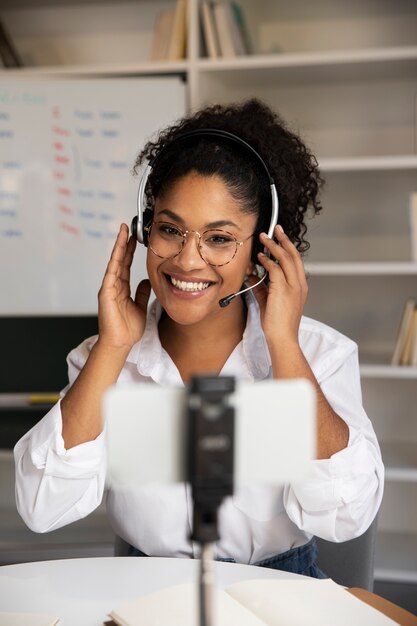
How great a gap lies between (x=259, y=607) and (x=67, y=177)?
212 centimetres

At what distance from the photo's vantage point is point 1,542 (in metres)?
2.93

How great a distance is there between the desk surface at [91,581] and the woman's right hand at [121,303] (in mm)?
385

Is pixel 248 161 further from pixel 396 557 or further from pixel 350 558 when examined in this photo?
pixel 396 557

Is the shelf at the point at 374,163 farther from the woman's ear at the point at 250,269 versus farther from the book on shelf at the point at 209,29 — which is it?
the woman's ear at the point at 250,269

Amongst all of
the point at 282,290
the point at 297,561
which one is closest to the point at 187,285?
the point at 282,290

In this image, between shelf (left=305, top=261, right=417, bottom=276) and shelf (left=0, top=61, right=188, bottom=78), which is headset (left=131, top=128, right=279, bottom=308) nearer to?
shelf (left=305, top=261, right=417, bottom=276)

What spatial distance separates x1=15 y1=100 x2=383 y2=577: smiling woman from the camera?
1271 mm

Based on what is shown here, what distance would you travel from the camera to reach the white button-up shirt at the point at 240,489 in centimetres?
125

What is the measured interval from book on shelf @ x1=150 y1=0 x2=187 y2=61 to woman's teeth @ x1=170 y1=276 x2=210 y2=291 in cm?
161

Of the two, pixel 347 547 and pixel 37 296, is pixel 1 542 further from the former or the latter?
pixel 347 547

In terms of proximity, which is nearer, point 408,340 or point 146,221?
point 146,221

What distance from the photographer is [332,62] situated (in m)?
2.62

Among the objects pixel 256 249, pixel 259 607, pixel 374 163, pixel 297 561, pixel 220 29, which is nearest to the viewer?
pixel 259 607

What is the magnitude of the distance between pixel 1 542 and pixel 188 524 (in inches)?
72.8
